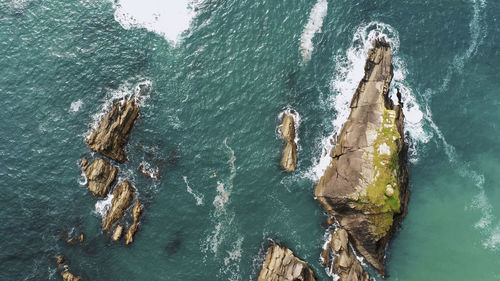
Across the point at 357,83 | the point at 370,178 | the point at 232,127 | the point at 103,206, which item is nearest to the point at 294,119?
the point at 232,127

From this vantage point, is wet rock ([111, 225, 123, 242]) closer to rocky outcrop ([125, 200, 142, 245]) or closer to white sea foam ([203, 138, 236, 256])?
rocky outcrop ([125, 200, 142, 245])

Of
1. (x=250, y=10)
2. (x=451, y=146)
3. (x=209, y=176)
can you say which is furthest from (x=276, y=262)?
(x=250, y=10)

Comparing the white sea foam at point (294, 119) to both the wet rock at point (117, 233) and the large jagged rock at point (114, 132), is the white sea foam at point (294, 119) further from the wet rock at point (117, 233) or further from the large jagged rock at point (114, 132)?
the wet rock at point (117, 233)

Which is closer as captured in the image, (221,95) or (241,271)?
(241,271)

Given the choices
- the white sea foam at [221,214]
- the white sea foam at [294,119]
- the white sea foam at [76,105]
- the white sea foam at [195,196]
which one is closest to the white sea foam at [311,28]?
the white sea foam at [294,119]

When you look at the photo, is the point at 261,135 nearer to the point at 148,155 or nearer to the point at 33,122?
the point at 148,155

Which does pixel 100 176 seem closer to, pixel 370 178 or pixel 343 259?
pixel 343 259

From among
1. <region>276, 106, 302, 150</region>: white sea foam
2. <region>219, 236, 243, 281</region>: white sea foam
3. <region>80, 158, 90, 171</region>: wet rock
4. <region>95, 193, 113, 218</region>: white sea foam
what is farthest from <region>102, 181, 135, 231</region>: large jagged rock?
<region>276, 106, 302, 150</region>: white sea foam

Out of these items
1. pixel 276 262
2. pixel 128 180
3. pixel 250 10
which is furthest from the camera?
pixel 250 10
